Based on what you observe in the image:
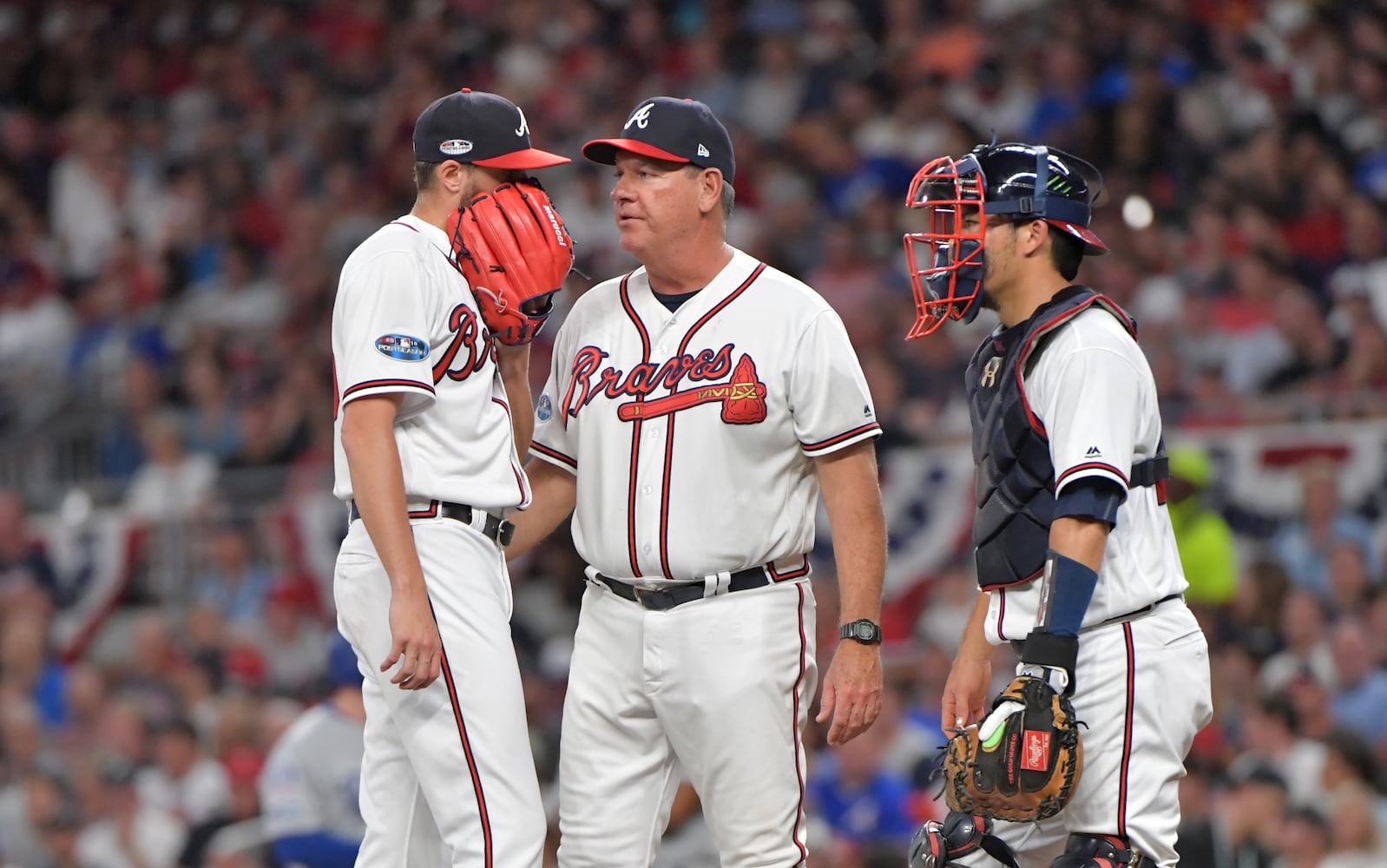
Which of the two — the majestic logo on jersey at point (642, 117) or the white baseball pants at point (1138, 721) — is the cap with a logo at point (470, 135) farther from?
the white baseball pants at point (1138, 721)

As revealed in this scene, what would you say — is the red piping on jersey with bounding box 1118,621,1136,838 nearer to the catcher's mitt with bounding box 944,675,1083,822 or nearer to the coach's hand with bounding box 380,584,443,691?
the catcher's mitt with bounding box 944,675,1083,822

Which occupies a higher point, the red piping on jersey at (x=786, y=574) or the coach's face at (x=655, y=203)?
the coach's face at (x=655, y=203)

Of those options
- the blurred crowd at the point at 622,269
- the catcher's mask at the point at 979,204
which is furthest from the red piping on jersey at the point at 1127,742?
the blurred crowd at the point at 622,269

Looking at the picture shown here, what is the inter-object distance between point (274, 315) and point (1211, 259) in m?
6.22

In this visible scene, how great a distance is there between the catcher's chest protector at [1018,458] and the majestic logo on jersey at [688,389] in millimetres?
563

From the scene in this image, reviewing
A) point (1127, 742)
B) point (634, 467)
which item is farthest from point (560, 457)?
point (1127, 742)

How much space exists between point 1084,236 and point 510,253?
1.31 m

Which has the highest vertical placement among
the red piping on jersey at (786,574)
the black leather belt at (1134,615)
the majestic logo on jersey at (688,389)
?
the majestic logo on jersey at (688,389)

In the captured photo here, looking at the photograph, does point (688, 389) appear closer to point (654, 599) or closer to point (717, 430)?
point (717, 430)

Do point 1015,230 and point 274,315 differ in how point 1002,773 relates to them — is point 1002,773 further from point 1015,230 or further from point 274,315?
point 274,315

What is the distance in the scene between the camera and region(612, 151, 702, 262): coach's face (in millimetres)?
4203

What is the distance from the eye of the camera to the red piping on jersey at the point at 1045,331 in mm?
3791

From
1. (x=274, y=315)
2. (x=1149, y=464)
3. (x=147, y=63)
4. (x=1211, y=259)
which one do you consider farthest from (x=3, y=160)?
(x=1149, y=464)

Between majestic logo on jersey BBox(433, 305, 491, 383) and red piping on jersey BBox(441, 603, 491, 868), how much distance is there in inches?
21.2
